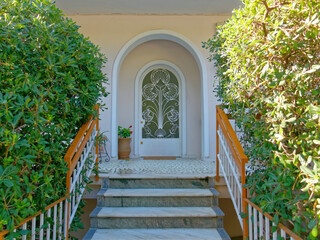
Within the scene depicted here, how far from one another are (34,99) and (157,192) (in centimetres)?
195

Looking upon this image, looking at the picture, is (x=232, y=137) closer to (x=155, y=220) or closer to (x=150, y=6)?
(x=155, y=220)

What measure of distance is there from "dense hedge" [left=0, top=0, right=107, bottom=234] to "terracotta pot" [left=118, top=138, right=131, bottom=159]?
3.03 meters

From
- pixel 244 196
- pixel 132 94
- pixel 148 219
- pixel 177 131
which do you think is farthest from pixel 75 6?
pixel 244 196

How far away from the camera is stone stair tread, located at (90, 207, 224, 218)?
278 cm

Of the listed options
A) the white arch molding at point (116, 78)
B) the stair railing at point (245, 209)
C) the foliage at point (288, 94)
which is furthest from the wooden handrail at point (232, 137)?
the white arch molding at point (116, 78)

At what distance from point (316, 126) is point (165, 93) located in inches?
190

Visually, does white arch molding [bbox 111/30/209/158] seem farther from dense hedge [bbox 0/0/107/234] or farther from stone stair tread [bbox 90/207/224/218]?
dense hedge [bbox 0/0/107/234]

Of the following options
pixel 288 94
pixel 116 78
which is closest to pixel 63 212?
pixel 288 94

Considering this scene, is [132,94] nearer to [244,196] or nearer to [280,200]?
[244,196]

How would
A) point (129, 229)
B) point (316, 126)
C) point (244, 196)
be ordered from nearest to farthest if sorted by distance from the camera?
point (316, 126) < point (244, 196) < point (129, 229)

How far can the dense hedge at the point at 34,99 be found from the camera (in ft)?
5.29

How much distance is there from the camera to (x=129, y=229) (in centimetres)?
275

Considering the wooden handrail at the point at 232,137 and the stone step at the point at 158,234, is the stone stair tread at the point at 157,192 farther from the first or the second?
the wooden handrail at the point at 232,137

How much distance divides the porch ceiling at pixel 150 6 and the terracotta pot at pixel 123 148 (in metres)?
2.75
